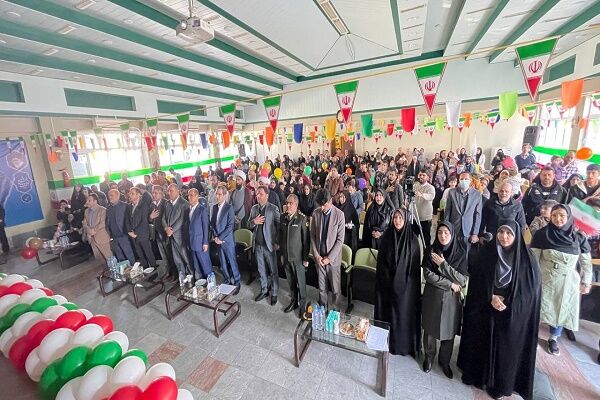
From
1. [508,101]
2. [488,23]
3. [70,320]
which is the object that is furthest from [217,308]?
[488,23]

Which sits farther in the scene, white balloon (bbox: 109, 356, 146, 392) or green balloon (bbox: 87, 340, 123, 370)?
green balloon (bbox: 87, 340, 123, 370)

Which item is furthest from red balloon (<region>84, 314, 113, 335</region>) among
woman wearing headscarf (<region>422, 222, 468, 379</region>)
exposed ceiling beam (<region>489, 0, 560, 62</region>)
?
exposed ceiling beam (<region>489, 0, 560, 62</region>)

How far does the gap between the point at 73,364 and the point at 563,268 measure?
14.3 feet

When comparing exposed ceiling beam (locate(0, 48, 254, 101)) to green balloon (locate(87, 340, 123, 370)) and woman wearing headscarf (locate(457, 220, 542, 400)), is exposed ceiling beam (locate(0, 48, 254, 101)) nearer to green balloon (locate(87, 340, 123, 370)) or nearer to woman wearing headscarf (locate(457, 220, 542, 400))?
green balloon (locate(87, 340, 123, 370))

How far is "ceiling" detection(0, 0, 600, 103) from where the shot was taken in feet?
15.6

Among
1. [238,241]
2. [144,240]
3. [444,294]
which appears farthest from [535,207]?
[144,240]

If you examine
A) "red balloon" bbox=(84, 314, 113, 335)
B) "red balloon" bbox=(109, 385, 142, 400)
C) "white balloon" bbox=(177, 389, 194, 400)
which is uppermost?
"red balloon" bbox=(109, 385, 142, 400)

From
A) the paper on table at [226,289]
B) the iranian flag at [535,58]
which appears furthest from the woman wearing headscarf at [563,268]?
the paper on table at [226,289]

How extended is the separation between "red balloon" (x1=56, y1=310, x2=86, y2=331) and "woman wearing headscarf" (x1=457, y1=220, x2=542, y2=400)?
343cm

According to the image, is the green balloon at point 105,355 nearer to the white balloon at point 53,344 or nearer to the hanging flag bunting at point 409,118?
the white balloon at point 53,344

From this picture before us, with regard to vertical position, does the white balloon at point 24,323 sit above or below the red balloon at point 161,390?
above

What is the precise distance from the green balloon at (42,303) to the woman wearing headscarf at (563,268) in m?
4.88

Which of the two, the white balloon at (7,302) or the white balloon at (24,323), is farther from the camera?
the white balloon at (7,302)

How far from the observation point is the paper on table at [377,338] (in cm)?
248
